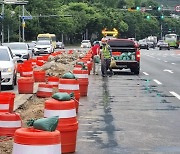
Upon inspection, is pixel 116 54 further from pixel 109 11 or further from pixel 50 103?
pixel 109 11

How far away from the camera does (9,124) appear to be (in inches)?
386

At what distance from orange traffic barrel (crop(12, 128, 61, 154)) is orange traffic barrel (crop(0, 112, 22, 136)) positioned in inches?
139

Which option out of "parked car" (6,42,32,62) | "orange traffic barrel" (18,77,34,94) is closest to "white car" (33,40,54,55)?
"parked car" (6,42,32,62)

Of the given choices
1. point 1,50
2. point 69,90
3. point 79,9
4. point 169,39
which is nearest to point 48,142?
point 69,90

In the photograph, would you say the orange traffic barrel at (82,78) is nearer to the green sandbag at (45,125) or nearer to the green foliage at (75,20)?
the green sandbag at (45,125)

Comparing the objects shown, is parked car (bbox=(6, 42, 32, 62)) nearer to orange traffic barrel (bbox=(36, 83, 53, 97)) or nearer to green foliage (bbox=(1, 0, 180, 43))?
orange traffic barrel (bbox=(36, 83, 53, 97))

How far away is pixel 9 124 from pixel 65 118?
1.53 metres

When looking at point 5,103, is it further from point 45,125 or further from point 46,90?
point 46,90

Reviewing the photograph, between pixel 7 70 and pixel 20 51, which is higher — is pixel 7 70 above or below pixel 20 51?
above

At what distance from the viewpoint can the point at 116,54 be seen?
1198 inches

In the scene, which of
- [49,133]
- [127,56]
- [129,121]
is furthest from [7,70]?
[49,133]

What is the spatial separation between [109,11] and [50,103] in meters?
137

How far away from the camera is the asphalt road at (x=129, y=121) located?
9.75m

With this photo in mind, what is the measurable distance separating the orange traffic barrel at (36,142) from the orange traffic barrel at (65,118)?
2.32 metres
